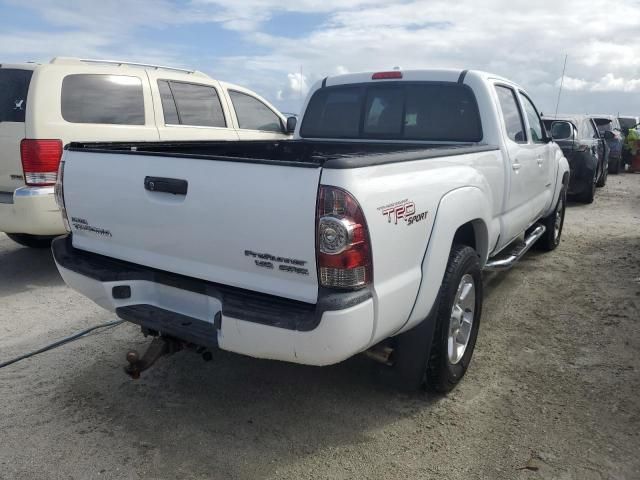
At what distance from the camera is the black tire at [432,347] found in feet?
9.62

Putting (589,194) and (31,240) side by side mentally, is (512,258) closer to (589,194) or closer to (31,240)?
(31,240)

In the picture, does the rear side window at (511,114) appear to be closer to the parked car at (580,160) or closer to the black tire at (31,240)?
the black tire at (31,240)

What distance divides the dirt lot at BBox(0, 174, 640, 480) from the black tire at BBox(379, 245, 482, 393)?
179mm

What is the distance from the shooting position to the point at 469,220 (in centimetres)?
323

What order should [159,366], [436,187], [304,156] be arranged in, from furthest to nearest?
[304,156], [159,366], [436,187]

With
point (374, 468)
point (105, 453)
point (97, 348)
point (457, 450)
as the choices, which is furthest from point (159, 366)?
point (457, 450)

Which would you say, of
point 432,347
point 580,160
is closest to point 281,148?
point 432,347

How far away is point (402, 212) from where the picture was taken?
252 centimetres

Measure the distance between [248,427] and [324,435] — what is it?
1.32 ft

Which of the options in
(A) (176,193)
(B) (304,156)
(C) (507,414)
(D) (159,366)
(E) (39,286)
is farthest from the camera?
(E) (39,286)

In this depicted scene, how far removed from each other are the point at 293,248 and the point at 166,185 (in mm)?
742

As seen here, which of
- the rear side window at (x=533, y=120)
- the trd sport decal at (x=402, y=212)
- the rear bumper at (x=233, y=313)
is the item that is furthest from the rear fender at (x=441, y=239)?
the rear side window at (x=533, y=120)

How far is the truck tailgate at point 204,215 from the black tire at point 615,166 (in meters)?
16.9

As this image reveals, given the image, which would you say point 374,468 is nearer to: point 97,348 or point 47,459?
point 47,459
